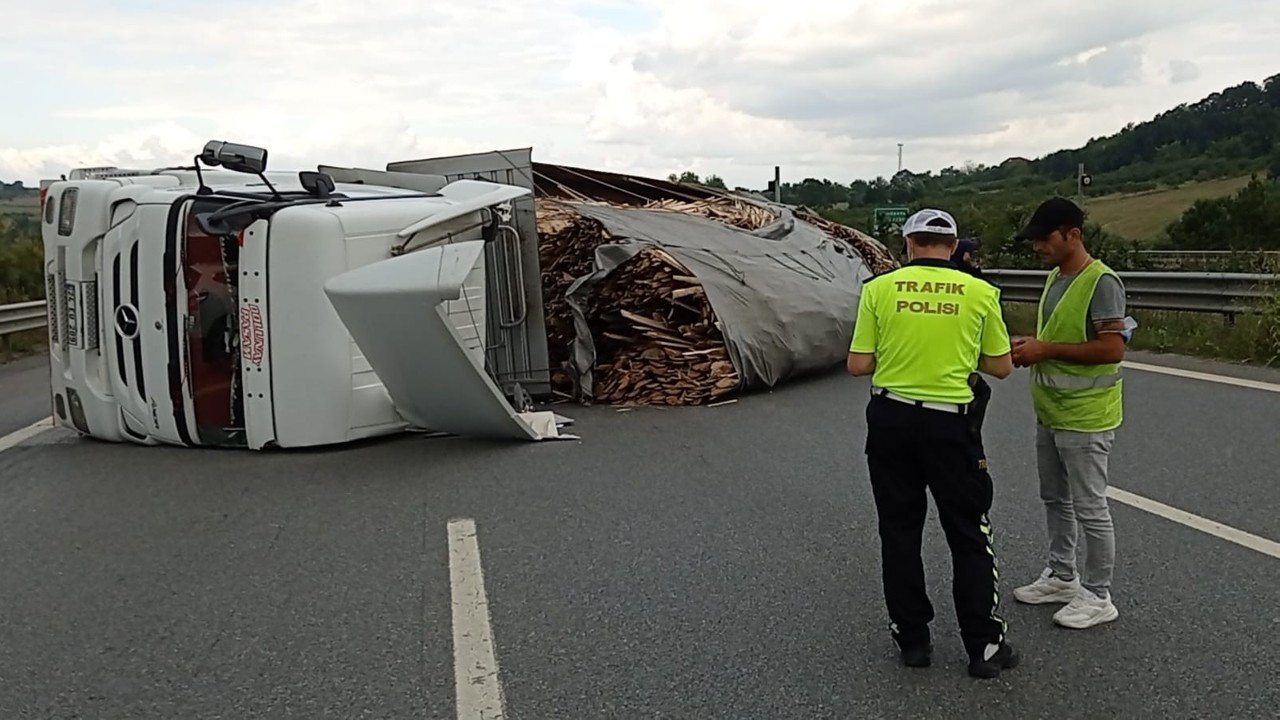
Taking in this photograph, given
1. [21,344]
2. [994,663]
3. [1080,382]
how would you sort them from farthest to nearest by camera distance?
1. [21,344]
2. [1080,382]
3. [994,663]

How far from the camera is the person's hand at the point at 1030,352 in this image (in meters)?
4.41

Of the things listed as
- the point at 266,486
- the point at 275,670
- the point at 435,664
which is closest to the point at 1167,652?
the point at 435,664

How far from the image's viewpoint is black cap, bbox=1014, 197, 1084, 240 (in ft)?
14.4

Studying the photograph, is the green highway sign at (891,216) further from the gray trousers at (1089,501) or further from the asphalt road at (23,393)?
the gray trousers at (1089,501)

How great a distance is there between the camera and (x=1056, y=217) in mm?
4402

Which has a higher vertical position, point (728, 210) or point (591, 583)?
point (728, 210)

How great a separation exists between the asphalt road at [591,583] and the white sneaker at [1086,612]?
0.26 ft

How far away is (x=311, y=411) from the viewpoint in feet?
25.0

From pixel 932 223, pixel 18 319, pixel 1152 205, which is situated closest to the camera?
pixel 932 223

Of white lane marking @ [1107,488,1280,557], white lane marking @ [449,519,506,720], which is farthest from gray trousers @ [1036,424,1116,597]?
white lane marking @ [449,519,506,720]

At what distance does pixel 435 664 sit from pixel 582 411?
552cm

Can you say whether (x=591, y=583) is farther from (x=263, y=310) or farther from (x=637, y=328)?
(x=637, y=328)

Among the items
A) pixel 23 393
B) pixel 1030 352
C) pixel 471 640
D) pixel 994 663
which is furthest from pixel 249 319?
pixel 23 393

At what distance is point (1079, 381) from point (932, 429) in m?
0.84
